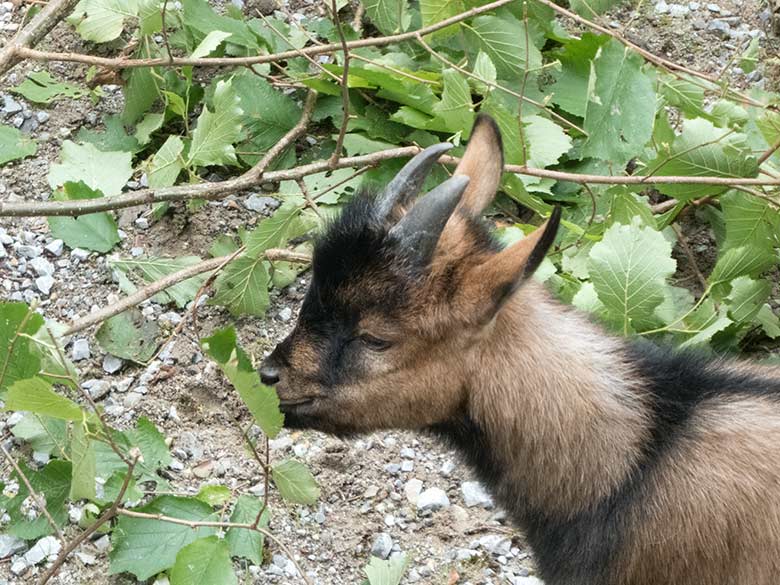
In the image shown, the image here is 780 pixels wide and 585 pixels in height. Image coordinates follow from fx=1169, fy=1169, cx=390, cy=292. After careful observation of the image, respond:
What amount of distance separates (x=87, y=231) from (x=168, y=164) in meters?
0.51

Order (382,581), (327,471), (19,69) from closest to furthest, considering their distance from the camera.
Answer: (382,581)
(327,471)
(19,69)

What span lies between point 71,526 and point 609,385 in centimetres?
221

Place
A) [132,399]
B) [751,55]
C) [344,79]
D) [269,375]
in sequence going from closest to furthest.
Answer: [269,375] → [344,79] → [132,399] → [751,55]

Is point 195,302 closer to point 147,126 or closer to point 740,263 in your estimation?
point 147,126

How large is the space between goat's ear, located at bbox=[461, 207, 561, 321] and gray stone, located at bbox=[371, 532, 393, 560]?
1.41 meters

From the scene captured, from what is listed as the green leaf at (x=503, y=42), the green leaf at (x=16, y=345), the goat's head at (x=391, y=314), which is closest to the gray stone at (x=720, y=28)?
the green leaf at (x=503, y=42)

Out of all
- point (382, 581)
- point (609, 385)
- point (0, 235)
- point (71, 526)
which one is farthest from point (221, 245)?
point (609, 385)

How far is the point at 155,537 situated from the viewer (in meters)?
4.40

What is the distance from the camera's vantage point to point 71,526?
461 cm

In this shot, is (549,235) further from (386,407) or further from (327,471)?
(327,471)

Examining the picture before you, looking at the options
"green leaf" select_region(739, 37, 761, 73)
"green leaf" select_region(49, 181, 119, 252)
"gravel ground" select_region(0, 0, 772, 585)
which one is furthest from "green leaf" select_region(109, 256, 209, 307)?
"green leaf" select_region(739, 37, 761, 73)

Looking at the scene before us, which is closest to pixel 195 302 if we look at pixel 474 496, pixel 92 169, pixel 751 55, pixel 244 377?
pixel 92 169

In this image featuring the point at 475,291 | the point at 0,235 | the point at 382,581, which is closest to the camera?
the point at 475,291

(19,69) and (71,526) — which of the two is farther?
(19,69)
